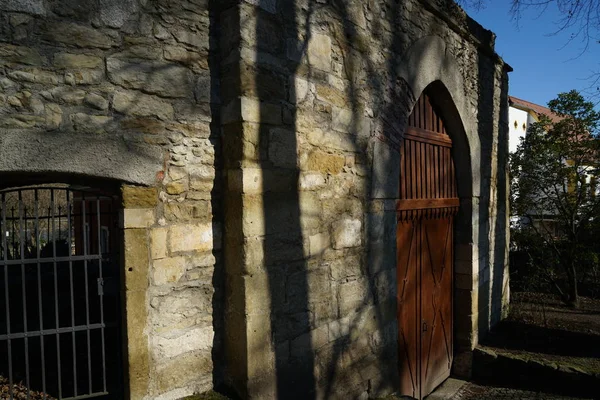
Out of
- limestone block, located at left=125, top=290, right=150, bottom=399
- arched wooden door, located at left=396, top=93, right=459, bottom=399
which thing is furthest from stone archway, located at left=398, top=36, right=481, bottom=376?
limestone block, located at left=125, top=290, right=150, bottom=399

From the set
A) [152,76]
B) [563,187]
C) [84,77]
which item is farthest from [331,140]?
[563,187]

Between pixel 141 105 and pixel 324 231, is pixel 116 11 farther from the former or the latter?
pixel 324 231

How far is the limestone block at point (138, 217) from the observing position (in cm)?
230

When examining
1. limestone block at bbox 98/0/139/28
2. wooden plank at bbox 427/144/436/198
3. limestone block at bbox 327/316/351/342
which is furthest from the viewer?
wooden plank at bbox 427/144/436/198

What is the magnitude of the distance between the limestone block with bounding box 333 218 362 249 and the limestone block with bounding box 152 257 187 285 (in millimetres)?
1135

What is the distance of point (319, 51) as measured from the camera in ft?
9.77

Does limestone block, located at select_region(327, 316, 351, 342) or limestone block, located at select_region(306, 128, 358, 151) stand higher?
limestone block, located at select_region(306, 128, 358, 151)

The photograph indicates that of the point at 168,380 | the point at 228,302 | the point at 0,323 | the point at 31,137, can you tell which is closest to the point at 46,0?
the point at 31,137

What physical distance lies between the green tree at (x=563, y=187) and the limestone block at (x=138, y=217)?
7.30 meters

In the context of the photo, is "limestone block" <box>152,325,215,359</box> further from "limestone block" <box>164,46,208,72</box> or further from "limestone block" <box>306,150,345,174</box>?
"limestone block" <box>164,46,208,72</box>

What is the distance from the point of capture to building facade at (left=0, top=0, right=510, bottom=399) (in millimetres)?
2150

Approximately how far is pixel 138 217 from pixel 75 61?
2.74 ft

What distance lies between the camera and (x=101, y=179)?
2266 mm

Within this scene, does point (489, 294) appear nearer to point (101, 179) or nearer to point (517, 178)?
point (517, 178)
